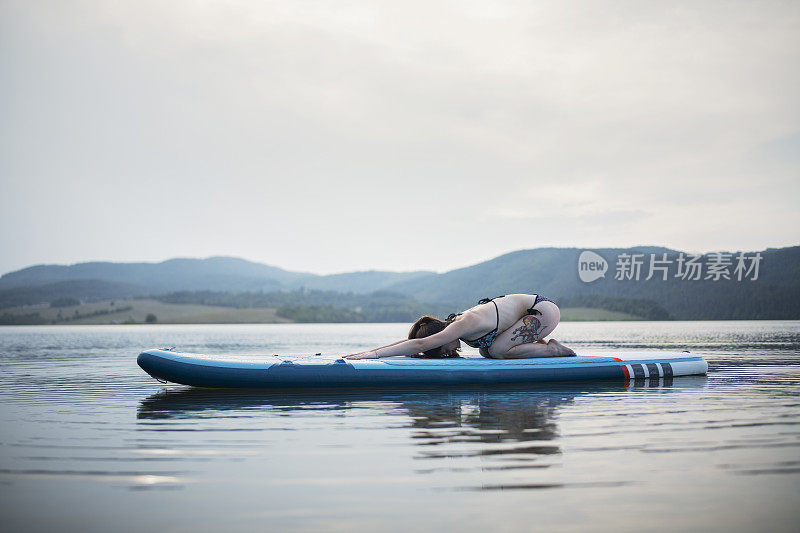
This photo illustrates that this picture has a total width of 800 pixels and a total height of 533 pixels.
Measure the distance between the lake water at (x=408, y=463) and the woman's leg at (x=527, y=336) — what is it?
1.56m

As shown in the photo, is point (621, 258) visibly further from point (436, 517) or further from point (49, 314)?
point (436, 517)

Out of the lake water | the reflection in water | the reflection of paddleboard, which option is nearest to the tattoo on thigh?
the reflection of paddleboard

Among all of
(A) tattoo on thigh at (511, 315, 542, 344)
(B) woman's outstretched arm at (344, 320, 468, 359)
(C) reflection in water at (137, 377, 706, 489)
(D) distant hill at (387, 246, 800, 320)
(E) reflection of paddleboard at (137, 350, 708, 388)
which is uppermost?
(D) distant hill at (387, 246, 800, 320)

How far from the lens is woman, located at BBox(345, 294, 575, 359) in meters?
10.2

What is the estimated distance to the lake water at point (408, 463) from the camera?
380cm

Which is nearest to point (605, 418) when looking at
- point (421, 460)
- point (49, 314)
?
point (421, 460)

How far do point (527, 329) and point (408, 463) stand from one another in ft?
19.5

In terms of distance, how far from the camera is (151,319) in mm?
123125

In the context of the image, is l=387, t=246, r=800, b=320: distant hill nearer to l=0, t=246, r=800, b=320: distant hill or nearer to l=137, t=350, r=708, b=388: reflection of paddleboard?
l=0, t=246, r=800, b=320: distant hill

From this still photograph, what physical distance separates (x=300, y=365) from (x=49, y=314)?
135325 millimetres

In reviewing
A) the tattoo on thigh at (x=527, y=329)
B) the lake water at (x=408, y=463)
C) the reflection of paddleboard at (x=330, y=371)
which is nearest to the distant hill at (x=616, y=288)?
the tattoo on thigh at (x=527, y=329)

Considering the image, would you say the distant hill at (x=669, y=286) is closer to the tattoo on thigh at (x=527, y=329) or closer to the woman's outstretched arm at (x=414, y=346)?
the tattoo on thigh at (x=527, y=329)

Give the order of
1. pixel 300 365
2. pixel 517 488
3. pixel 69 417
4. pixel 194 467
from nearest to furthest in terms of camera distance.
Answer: pixel 517 488, pixel 194 467, pixel 69 417, pixel 300 365

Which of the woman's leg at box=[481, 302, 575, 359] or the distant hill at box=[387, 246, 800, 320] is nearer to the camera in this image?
the woman's leg at box=[481, 302, 575, 359]
